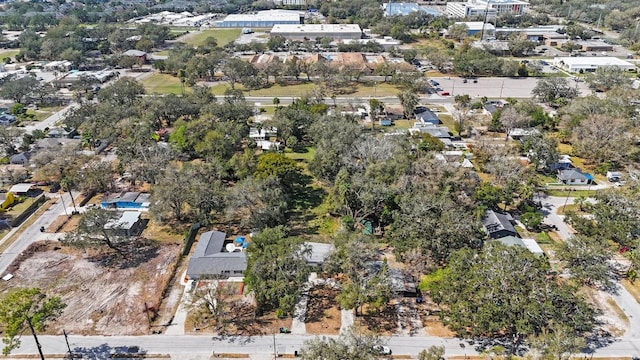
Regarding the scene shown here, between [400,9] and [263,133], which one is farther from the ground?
[400,9]

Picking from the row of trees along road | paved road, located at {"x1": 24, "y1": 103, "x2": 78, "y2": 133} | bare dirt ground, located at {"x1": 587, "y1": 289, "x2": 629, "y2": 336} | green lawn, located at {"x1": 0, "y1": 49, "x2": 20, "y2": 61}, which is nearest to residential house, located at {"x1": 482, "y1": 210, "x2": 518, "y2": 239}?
the row of trees along road

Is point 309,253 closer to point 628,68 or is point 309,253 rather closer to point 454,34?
point 628,68

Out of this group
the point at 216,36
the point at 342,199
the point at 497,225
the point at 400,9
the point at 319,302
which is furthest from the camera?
→ the point at 400,9

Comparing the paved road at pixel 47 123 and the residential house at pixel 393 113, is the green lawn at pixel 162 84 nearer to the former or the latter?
the paved road at pixel 47 123

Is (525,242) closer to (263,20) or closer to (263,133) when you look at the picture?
(263,133)

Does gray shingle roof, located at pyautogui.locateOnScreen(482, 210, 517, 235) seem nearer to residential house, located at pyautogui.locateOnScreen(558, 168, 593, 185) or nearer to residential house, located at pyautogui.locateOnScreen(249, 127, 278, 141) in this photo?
residential house, located at pyautogui.locateOnScreen(558, 168, 593, 185)

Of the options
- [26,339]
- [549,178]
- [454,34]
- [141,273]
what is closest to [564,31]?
[454,34]

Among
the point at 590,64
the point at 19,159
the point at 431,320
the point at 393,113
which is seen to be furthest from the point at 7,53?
the point at 590,64
